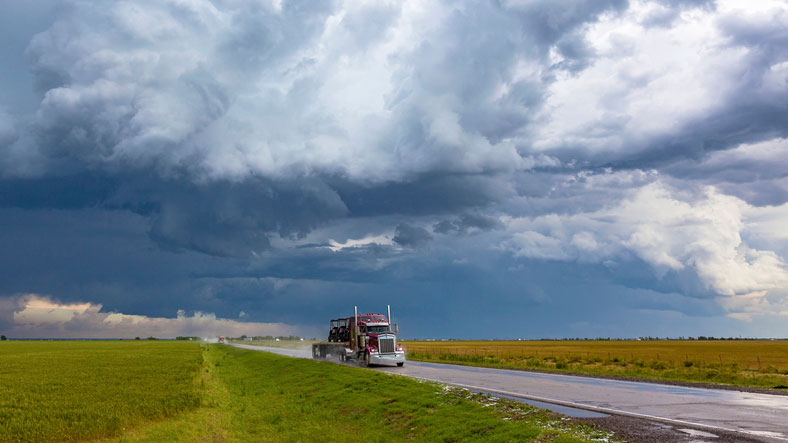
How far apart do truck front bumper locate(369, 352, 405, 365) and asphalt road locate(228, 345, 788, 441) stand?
14.4 metres

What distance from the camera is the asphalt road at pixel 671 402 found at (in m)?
16.9

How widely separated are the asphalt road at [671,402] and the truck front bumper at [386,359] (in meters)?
14.4

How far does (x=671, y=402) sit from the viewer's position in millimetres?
22641

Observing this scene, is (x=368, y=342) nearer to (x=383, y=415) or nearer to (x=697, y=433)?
(x=383, y=415)

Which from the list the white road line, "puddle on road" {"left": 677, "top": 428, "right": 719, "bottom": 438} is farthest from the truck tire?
"puddle on road" {"left": 677, "top": 428, "right": 719, "bottom": 438}

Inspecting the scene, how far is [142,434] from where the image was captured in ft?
→ 74.4

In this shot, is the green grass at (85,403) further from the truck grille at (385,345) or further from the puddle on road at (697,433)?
the puddle on road at (697,433)

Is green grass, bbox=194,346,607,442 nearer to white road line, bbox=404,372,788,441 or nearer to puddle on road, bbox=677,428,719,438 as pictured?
white road line, bbox=404,372,788,441

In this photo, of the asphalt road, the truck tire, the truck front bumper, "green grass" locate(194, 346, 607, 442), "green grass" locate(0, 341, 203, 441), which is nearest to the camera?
the asphalt road

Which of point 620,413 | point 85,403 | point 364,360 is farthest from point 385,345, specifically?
point 620,413

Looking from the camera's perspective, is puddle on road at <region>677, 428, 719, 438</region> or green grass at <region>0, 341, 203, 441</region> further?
green grass at <region>0, 341, 203, 441</region>

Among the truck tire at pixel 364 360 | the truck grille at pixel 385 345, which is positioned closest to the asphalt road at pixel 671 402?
the truck grille at pixel 385 345

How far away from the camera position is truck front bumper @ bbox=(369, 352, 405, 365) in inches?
1826

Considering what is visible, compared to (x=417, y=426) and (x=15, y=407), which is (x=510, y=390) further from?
(x=15, y=407)
